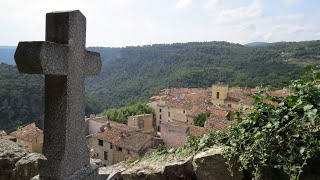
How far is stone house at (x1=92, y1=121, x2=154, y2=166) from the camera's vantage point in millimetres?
29781

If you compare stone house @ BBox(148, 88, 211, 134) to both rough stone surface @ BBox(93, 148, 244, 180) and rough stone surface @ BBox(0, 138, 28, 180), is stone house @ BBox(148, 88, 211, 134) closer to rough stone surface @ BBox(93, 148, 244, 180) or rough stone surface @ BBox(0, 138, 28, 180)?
rough stone surface @ BBox(0, 138, 28, 180)

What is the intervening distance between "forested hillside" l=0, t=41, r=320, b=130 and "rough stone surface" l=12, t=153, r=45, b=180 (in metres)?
33.4

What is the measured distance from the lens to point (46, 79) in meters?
2.68

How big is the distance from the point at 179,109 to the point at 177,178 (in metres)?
45.1

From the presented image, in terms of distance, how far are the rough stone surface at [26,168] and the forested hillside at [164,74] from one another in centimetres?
3340

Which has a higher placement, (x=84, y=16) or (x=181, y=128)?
(x=84, y=16)

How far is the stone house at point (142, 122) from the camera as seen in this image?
42188mm

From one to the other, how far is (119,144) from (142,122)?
13.3 meters

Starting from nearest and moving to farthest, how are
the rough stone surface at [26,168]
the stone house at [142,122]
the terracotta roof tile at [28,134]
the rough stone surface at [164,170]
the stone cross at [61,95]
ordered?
1. the stone cross at [61,95]
2. the rough stone surface at [164,170]
3. the rough stone surface at [26,168]
4. the terracotta roof tile at [28,134]
5. the stone house at [142,122]

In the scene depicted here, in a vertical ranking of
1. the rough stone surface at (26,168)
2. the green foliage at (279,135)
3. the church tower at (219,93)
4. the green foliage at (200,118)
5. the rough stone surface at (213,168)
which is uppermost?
the green foliage at (279,135)

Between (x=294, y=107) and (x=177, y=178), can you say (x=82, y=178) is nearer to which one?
(x=177, y=178)

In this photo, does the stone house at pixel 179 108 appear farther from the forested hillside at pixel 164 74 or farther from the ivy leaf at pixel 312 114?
the ivy leaf at pixel 312 114

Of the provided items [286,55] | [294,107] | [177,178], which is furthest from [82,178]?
[286,55]

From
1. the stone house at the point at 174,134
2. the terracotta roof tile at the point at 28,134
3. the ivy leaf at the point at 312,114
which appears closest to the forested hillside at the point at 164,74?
the stone house at the point at 174,134
